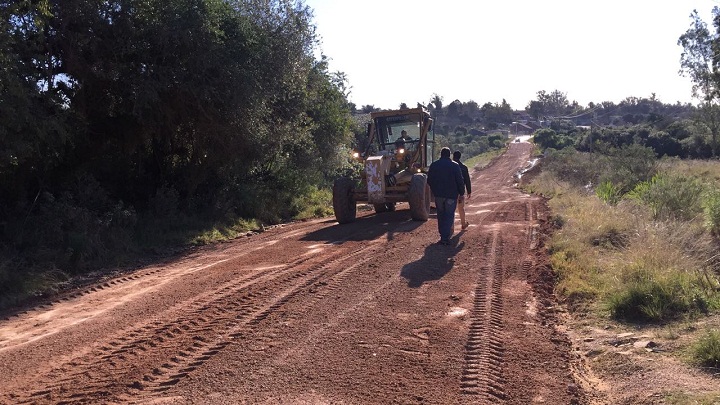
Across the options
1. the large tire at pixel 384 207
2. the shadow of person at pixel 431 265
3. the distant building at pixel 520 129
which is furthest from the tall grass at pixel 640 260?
the distant building at pixel 520 129

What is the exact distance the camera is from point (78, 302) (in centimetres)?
855

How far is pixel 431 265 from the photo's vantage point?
10000mm

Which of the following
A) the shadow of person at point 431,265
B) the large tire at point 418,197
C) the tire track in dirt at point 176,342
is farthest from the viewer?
the large tire at point 418,197

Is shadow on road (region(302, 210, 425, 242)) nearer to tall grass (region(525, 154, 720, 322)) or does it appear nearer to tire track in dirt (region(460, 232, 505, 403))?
tall grass (region(525, 154, 720, 322))

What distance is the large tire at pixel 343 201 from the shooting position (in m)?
16.7

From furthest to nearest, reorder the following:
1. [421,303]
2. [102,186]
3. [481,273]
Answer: [102,186]
[481,273]
[421,303]

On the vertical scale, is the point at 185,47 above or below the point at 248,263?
above

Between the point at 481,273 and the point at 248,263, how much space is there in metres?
Result: 3.82

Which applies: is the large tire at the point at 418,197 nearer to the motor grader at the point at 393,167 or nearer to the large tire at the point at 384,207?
the motor grader at the point at 393,167

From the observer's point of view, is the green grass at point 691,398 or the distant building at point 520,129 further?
the distant building at point 520,129

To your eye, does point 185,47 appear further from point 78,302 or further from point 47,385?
point 47,385

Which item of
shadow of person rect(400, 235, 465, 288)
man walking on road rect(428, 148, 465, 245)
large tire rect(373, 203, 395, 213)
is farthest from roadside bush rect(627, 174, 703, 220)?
large tire rect(373, 203, 395, 213)

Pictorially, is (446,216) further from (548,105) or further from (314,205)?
(548,105)

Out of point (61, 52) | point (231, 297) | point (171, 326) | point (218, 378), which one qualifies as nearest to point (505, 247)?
point (231, 297)
